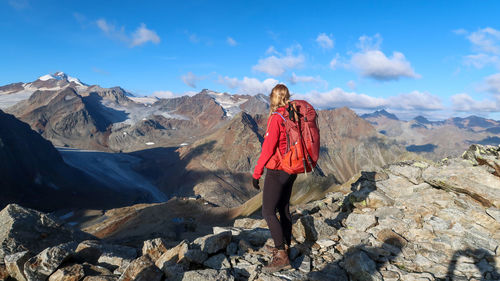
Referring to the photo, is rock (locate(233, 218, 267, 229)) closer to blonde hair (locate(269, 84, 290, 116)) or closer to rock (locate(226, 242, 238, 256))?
rock (locate(226, 242, 238, 256))

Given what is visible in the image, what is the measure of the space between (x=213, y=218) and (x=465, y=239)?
52.6m

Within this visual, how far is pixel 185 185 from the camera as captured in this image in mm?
164250

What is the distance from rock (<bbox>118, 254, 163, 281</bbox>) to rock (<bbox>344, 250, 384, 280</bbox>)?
4001 millimetres

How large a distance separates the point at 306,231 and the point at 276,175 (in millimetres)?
2985

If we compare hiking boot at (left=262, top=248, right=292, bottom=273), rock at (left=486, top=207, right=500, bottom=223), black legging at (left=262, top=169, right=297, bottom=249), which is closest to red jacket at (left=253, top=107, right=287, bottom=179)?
black legging at (left=262, top=169, right=297, bottom=249)

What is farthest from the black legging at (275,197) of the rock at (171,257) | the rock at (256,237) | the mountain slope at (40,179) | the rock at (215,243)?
the mountain slope at (40,179)

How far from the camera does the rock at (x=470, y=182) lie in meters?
8.27

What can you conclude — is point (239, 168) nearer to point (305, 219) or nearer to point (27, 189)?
point (27, 189)

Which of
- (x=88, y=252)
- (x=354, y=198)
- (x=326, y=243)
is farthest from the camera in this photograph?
(x=354, y=198)

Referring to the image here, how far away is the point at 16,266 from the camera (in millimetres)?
5977

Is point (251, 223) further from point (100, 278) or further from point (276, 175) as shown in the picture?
point (100, 278)

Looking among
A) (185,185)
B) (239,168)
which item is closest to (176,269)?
(185,185)

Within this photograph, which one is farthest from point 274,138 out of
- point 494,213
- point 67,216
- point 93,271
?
point 67,216

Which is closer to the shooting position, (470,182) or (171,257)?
(171,257)
